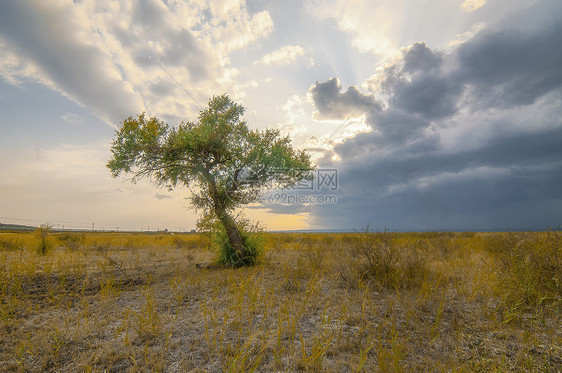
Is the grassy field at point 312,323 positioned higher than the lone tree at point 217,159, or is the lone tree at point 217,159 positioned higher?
the lone tree at point 217,159

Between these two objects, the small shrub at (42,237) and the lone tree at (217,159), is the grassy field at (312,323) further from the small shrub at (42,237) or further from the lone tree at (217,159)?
the small shrub at (42,237)

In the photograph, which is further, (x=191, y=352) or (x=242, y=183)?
(x=242, y=183)

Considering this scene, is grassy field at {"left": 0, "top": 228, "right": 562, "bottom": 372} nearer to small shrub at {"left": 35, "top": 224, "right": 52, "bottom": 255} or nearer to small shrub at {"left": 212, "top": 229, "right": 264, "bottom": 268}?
small shrub at {"left": 212, "top": 229, "right": 264, "bottom": 268}

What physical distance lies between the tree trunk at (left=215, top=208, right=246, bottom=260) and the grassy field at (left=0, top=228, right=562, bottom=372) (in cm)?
263

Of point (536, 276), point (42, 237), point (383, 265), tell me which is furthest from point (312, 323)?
point (42, 237)

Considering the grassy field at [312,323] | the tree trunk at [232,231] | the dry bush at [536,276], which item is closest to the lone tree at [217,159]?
the tree trunk at [232,231]

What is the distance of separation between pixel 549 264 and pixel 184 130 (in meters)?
11.8

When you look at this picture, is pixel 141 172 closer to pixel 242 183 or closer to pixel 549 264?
pixel 242 183

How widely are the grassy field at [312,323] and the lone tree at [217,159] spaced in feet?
12.1

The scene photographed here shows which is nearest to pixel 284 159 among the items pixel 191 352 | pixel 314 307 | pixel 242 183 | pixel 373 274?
pixel 242 183

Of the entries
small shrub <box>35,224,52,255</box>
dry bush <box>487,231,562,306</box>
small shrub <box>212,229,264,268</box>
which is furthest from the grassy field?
small shrub <box>35,224,52,255</box>

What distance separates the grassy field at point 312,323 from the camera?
3.07m

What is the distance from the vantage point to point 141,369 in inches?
117

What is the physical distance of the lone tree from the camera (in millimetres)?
9359
